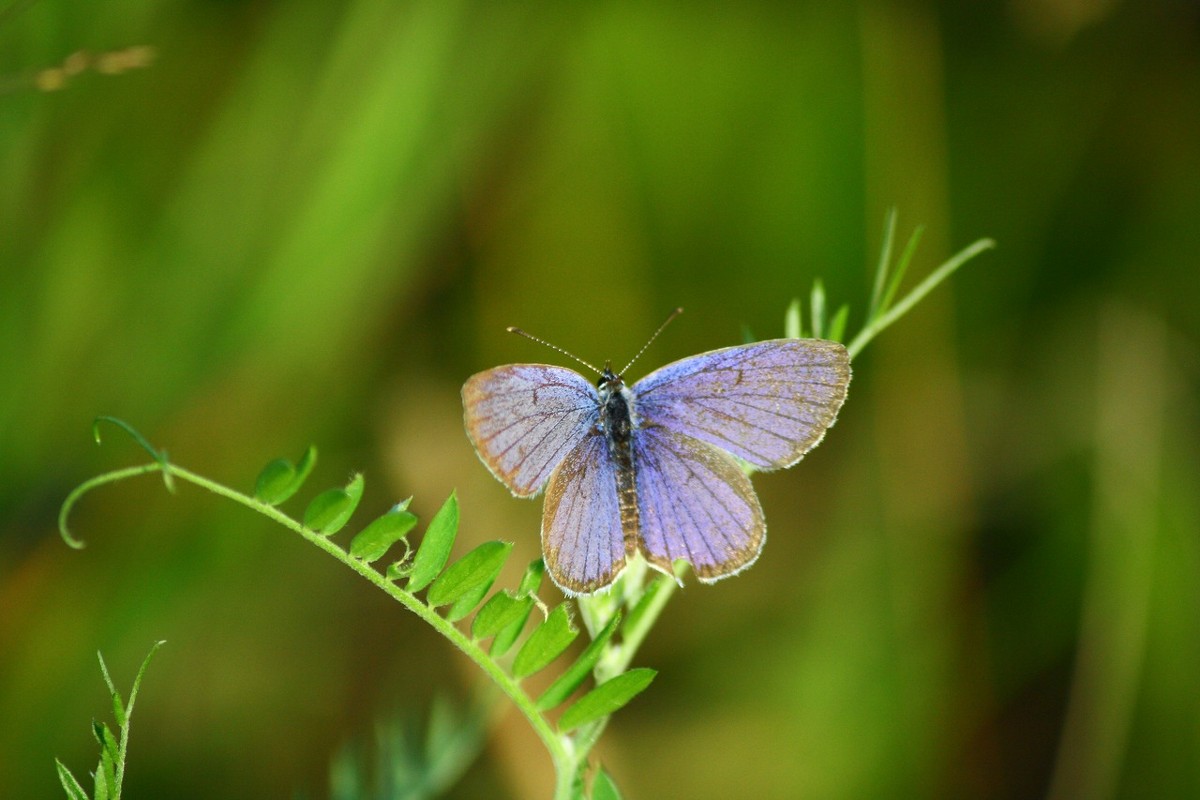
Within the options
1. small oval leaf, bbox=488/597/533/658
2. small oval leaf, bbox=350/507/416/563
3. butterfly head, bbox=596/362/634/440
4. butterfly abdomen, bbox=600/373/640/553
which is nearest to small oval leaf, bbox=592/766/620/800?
small oval leaf, bbox=488/597/533/658

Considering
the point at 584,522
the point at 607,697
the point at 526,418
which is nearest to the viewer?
the point at 607,697

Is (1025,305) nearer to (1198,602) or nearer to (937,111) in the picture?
(937,111)

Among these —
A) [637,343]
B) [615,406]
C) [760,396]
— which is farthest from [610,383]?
[637,343]

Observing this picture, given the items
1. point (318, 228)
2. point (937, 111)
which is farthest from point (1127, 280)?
point (318, 228)

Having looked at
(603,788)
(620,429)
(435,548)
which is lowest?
(603,788)

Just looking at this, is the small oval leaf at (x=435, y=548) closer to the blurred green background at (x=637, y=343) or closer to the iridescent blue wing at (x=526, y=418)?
the iridescent blue wing at (x=526, y=418)

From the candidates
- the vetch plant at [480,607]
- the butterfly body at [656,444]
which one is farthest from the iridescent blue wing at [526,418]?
the vetch plant at [480,607]

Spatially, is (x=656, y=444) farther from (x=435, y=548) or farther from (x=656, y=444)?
(x=435, y=548)
